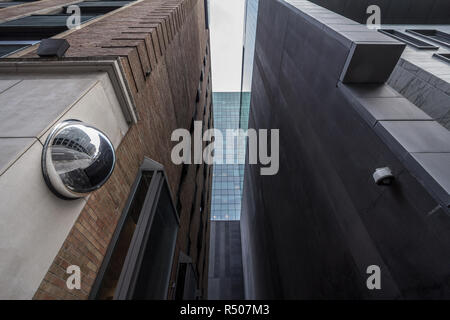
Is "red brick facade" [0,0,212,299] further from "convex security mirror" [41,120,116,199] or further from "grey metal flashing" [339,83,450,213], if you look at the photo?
"grey metal flashing" [339,83,450,213]

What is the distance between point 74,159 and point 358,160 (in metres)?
5.21

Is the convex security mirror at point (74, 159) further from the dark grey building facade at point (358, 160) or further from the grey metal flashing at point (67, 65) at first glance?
the dark grey building facade at point (358, 160)

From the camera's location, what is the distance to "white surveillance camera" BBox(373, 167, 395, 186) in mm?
3281

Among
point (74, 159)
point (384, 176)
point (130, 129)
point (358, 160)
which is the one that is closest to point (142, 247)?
point (74, 159)

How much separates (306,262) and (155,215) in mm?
6231

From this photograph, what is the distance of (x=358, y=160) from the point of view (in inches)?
167

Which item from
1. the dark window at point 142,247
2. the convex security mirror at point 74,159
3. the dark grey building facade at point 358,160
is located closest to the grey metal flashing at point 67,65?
the convex security mirror at point 74,159

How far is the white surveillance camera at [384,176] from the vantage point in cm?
328

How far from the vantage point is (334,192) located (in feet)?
17.1

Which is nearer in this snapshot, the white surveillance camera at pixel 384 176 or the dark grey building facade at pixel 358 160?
the dark grey building facade at pixel 358 160

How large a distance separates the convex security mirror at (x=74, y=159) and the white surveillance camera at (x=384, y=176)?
4493 mm

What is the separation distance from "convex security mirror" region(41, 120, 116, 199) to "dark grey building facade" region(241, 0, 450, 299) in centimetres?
463

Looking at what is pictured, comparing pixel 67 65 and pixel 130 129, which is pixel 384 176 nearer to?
pixel 130 129
